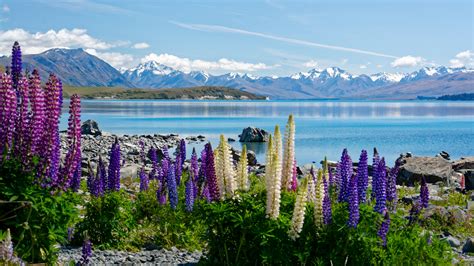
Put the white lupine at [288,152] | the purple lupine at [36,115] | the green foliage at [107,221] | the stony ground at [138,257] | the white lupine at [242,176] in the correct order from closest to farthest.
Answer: the purple lupine at [36,115] < the white lupine at [288,152] < the white lupine at [242,176] < the stony ground at [138,257] < the green foliage at [107,221]

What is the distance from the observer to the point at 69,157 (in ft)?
26.0

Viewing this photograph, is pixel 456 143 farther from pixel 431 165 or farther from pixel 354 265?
pixel 354 265

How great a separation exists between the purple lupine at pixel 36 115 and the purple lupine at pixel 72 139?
14.7 inches

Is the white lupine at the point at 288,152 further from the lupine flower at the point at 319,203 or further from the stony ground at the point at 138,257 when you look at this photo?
the stony ground at the point at 138,257

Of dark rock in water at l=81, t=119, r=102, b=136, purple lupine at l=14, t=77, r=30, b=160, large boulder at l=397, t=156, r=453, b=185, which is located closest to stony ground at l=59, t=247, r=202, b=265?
purple lupine at l=14, t=77, r=30, b=160

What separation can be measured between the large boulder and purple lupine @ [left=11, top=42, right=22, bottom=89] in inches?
856

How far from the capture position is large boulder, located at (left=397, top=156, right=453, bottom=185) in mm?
27109

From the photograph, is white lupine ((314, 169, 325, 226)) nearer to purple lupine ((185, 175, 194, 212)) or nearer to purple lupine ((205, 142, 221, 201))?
purple lupine ((205, 142, 221, 201))

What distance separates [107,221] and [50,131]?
411 cm

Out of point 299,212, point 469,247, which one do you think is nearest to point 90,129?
point 469,247

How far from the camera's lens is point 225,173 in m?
8.55

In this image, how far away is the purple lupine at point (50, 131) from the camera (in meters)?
7.69

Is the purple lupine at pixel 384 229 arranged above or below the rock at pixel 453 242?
above

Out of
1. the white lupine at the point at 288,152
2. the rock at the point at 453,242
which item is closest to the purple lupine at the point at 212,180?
the white lupine at the point at 288,152
